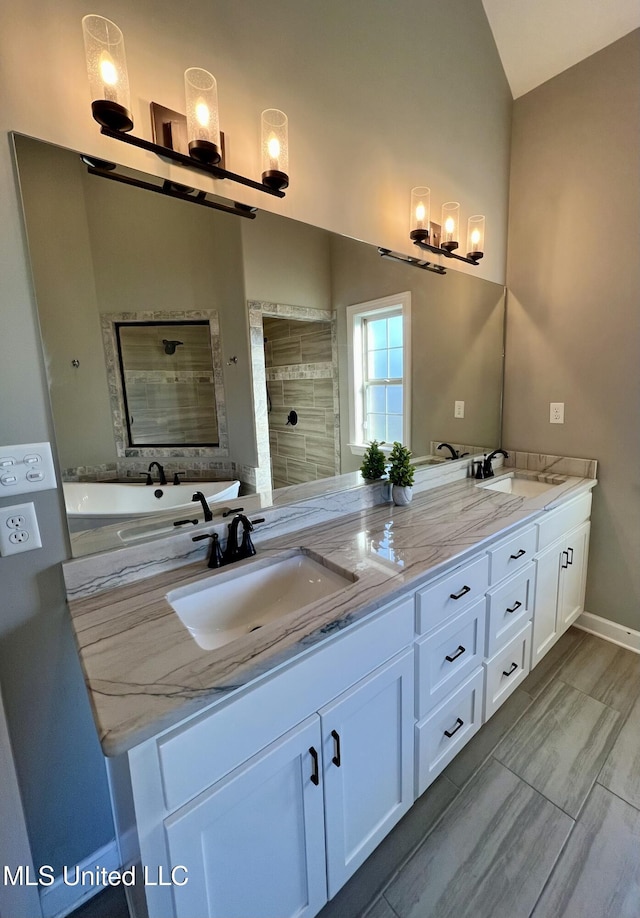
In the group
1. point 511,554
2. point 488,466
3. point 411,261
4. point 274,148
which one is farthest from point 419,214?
point 511,554

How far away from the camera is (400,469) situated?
5.78ft

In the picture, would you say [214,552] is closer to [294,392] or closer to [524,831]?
[294,392]

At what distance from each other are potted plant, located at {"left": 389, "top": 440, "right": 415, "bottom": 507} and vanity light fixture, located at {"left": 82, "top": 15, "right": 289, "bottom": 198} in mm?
1086

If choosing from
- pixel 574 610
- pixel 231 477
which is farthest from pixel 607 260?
pixel 231 477

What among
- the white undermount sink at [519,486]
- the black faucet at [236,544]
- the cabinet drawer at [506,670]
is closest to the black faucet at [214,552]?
the black faucet at [236,544]

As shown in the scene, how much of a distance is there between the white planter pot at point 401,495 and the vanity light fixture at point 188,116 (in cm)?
121

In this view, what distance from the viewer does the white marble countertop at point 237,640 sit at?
69cm

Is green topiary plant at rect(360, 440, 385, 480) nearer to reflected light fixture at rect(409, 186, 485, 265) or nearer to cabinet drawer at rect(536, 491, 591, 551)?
cabinet drawer at rect(536, 491, 591, 551)

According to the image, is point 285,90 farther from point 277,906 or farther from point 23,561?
point 277,906

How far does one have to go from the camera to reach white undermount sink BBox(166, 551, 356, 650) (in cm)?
110

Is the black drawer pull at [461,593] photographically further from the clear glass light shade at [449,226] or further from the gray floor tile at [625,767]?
the clear glass light shade at [449,226]

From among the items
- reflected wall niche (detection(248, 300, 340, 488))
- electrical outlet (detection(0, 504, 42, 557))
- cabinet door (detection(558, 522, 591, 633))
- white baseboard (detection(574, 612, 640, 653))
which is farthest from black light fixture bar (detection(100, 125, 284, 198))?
white baseboard (detection(574, 612, 640, 653))

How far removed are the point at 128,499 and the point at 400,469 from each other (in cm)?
110

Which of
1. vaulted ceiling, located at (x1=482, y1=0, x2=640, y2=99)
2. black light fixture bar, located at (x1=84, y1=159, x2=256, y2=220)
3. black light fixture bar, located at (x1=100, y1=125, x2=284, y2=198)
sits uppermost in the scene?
vaulted ceiling, located at (x1=482, y1=0, x2=640, y2=99)
